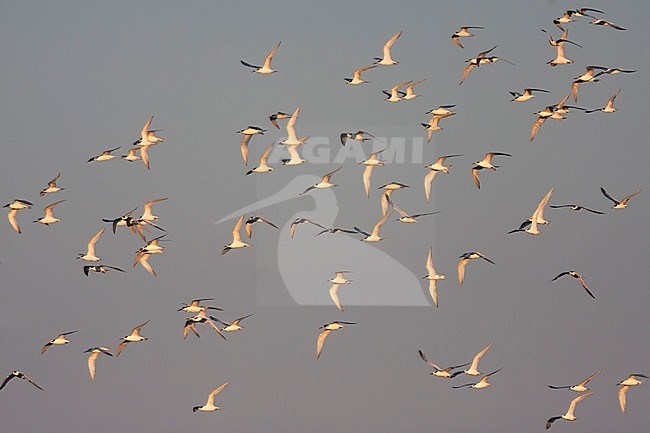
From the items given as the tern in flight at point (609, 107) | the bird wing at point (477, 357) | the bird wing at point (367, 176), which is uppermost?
the tern in flight at point (609, 107)

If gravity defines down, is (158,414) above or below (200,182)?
below

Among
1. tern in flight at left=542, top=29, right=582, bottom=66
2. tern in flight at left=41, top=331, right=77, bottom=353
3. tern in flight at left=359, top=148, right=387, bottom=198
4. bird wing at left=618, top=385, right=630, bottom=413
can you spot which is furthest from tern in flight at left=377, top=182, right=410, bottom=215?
tern in flight at left=41, top=331, right=77, bottom=353

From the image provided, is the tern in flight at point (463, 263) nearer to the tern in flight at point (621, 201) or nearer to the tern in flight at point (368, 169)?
the tern in flight at point (368, 169)

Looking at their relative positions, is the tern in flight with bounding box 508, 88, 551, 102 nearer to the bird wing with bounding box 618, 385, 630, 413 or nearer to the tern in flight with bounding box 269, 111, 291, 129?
the tern in flight with bounding box 269, 111, 291, 129

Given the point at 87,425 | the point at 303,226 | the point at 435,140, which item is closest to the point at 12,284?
the point at 87,425

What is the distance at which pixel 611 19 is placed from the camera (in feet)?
30.0

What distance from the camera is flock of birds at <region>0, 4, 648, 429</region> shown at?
345 inches

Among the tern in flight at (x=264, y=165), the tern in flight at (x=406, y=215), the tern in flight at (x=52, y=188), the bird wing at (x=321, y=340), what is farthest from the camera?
the bird wing at (x=321, y=340)

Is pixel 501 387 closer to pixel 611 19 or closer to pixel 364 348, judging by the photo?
pixel 364 348

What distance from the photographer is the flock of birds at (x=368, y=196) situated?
877cm

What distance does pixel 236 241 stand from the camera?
8914 mm

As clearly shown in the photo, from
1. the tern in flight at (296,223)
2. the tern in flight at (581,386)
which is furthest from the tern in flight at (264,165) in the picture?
the tern in flight at (581,386)

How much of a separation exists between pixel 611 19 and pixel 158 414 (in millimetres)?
4400

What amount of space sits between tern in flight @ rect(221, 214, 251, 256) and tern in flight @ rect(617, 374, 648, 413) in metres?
2.90
